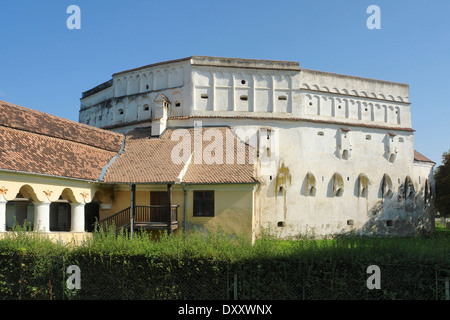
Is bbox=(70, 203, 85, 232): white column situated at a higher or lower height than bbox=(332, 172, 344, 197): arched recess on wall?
lower

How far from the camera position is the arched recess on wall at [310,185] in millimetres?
32062

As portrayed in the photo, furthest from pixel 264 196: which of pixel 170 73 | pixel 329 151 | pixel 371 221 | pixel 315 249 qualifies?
pixel 315 249

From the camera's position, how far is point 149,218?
76.6 ft

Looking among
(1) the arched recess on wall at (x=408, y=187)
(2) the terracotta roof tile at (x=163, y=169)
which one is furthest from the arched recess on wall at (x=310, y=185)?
(1) the arched recess on wall at (x=408, y=187)

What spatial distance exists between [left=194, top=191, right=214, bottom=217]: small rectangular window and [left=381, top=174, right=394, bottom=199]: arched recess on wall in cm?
1837

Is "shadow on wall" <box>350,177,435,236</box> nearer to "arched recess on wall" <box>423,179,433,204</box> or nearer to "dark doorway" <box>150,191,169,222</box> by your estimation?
"arched recess on wall" <box>423,179,433,204</box>

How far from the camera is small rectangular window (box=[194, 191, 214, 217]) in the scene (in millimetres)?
23875

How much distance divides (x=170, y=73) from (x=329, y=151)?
14498 mm

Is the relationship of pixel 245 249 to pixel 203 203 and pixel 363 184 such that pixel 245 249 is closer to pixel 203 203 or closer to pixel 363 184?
pixel 203 203

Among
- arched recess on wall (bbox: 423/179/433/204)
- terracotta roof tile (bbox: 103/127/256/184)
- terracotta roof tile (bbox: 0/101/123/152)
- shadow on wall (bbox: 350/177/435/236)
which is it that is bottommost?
shadow on wall (bbox: 350/177/435/236)

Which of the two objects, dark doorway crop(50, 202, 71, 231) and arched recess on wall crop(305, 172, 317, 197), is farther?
arched recess on wall crop(305, 172, 317, 197)

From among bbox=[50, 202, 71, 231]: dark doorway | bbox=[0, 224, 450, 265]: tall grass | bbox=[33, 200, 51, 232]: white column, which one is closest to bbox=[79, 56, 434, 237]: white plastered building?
bbox=[50, 202, 71, 231]: dark doorway
